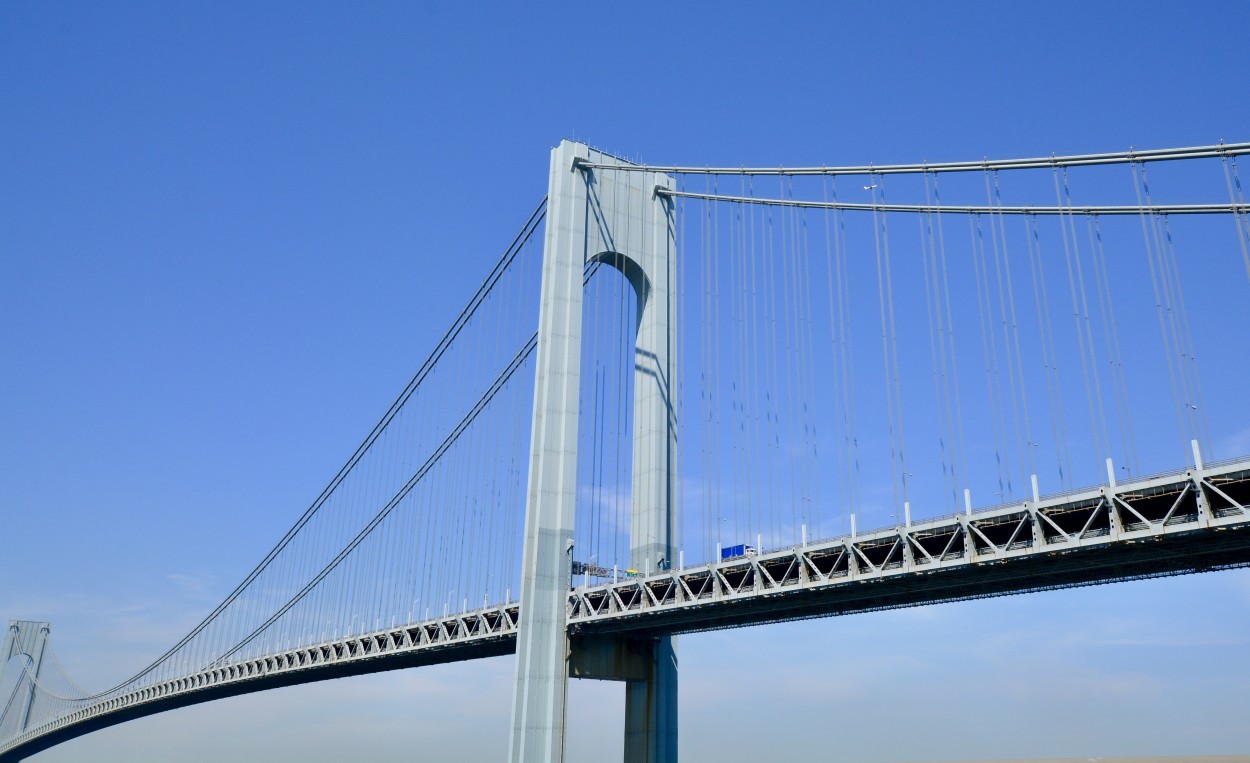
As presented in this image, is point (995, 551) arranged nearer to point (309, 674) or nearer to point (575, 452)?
point (575, 452)

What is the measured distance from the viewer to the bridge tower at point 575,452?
1543 inches

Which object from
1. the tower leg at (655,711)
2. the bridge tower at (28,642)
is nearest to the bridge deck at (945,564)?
the tower leg at (655,711)

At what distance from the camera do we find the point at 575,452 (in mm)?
41656

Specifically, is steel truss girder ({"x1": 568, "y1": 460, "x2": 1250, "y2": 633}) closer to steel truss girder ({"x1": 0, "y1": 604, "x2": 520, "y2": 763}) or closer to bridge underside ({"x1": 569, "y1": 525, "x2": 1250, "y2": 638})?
bridge underside ({"x1": 569, "y1": 525, "x2": 1250, "y2": 638})

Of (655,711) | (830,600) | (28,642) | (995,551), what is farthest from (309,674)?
(28,642)

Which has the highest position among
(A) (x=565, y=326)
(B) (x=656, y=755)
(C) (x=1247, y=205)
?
(A) (x=565, y=326)

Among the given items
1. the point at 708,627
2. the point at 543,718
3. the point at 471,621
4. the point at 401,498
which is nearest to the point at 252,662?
the point at 401,498

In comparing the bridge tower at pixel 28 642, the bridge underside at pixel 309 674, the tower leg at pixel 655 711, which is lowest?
the tower leg at pixel 655 711

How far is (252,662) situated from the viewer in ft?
229

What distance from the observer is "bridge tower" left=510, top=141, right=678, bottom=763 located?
129 ft

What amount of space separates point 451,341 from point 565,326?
62.2ft

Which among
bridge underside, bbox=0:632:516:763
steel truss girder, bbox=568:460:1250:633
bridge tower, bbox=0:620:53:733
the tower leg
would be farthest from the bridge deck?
bridge tower, bbox=0:620:53:733

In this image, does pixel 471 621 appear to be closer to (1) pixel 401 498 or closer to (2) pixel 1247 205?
(1) pixel 401 498

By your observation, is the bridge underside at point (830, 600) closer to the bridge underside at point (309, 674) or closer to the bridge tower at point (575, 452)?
the bridge underside at point (309, 674)
